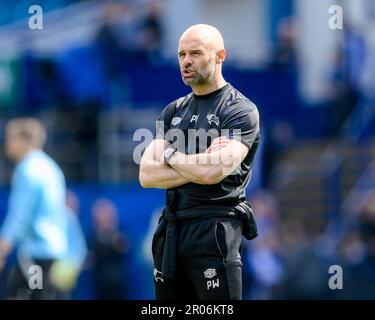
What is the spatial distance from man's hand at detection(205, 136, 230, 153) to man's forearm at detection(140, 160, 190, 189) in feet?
1.00

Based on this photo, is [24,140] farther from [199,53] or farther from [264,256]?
[264,256]

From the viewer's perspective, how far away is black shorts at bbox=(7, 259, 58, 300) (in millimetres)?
12023

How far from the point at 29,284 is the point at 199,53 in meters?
4.40

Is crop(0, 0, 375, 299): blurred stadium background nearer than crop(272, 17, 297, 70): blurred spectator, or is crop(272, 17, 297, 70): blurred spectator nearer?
crop(0, 0, 375, 299): blurred stadium background

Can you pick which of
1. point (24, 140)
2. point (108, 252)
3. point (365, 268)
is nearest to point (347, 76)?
point (365, 268)

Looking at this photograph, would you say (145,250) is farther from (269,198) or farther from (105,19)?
(105,19)

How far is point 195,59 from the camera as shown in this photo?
858cm

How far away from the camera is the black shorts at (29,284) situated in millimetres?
12023

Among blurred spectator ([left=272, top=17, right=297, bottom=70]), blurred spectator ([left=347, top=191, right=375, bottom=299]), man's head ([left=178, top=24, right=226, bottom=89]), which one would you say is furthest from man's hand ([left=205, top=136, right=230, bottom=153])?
blurred spectator ([left=272, top=17, right=297, bottom=70])

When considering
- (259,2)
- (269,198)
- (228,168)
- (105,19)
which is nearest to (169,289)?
(228,168)

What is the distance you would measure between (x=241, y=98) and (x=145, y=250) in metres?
9.49

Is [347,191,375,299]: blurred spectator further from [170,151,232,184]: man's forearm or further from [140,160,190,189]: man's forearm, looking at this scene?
[170,151,232,184]: man's forearm

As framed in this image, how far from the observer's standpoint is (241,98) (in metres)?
8.81
